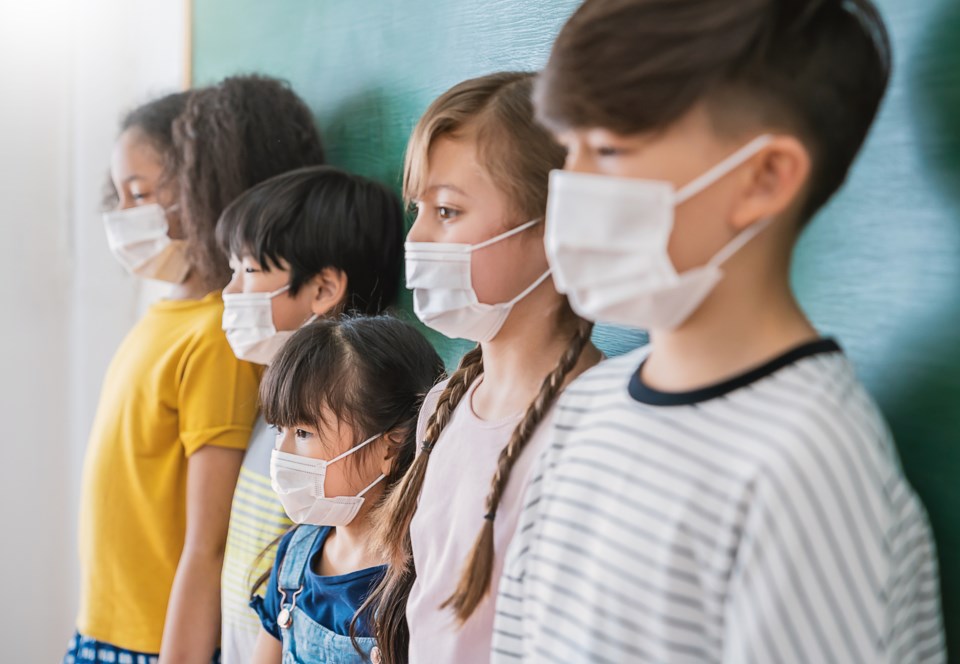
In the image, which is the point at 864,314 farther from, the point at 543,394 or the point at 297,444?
the point at 297,444

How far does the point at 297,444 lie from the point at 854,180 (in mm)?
809

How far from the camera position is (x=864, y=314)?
38.6 inches

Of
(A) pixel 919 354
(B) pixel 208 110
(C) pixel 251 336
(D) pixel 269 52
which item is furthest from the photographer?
(D) pixel 269 52

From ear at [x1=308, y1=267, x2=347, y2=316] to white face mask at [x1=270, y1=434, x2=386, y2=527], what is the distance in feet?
1.08

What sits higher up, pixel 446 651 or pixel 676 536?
pixel 676 536

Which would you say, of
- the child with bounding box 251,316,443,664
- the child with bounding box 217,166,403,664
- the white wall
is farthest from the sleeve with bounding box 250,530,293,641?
the white wall

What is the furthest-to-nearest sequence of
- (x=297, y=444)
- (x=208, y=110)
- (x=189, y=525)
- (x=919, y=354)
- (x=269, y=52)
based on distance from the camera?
1. (x=269, y=52)
2. (x=208, y=110)
3. (x=189, y=525)
4. (x=297, y=444)
5. (x=919, y=354)

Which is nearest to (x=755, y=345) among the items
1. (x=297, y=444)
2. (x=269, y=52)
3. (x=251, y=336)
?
(x=297, y=444)

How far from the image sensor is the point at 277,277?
1.65 meters

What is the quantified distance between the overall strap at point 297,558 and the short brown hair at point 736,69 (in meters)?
0.87

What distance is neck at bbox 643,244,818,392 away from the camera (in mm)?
816

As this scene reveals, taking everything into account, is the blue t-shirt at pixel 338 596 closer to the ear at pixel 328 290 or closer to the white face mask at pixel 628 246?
the ear at pixel 328 290

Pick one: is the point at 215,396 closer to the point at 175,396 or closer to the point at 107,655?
the point at 175,396

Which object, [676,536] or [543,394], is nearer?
[676,536]
